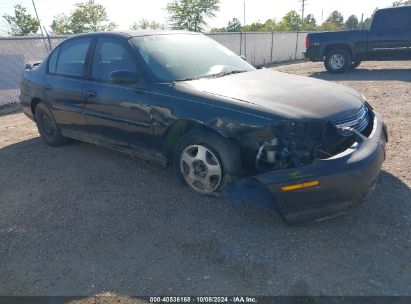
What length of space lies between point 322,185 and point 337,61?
10.7 meters

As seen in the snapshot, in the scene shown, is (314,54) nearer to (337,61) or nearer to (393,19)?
(337,61)

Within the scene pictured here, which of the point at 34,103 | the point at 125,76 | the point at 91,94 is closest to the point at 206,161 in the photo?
the point at 125,76

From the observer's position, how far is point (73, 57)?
4660 mm

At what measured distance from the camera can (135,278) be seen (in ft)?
8.16

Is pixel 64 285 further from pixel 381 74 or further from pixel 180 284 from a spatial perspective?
pixel 381 74

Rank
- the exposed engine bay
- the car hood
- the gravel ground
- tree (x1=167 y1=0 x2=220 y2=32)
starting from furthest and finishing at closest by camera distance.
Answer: tree (x1=167 y1=0 x2=220 y2=32) < the car hood < the exposed engine bay < the gravel ground

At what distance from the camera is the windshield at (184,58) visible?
372 cm

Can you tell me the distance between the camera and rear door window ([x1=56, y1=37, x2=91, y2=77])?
14.6 ft

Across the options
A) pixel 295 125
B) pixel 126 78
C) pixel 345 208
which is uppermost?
pixel 126 78

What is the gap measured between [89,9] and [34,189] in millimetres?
41703

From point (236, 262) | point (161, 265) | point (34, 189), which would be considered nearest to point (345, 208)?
point (236, 262)

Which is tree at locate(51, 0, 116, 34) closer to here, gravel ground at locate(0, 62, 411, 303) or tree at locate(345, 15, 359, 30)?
gravel ground at locate(0, 62, 411, 303)

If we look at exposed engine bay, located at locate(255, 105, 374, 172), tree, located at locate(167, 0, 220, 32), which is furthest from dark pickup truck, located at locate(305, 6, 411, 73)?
tree, located at locate(167, 0, 220, 32)

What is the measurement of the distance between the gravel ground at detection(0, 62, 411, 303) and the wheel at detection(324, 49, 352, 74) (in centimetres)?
851
